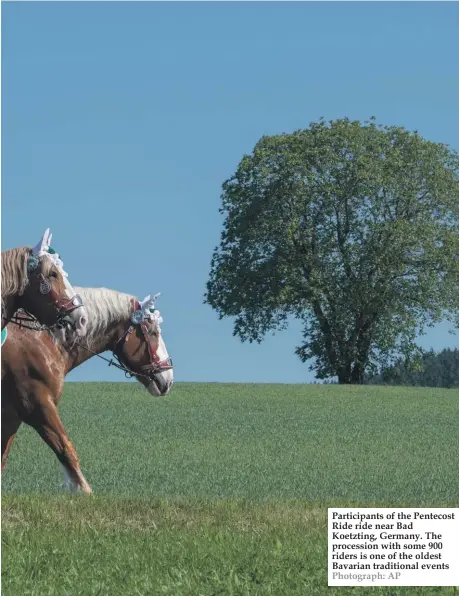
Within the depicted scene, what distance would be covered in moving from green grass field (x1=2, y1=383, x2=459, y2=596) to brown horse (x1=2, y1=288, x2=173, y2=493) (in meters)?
0.76

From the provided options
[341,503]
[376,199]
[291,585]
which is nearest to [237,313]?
[376,199]

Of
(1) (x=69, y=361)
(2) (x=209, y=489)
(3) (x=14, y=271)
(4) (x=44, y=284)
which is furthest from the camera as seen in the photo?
(2) (x=209, y=489)

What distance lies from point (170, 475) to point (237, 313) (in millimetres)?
33673

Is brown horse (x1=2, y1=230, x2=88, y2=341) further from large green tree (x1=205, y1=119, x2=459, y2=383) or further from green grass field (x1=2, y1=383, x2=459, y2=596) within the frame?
large green tree (x1=205, y1=119, x2=459, y2=383)

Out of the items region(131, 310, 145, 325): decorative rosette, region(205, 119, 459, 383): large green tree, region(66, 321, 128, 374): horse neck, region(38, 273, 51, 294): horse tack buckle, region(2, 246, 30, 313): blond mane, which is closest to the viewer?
region(2, 246, 30, 313): blond mane

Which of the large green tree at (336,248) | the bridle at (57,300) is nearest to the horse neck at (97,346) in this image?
the bridle at (57,300)

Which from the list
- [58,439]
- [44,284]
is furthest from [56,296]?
[58,439]

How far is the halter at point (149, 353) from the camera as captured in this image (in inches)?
526

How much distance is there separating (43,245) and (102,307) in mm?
2491

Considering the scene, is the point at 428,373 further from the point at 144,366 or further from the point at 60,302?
the point at 60,302

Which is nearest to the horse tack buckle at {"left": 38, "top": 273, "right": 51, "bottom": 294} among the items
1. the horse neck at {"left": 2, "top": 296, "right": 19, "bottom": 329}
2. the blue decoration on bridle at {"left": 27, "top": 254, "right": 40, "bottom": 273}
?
the blue decoration on bridle at {"left": 27, "top": 254, "right": 40, "bottom": 273}

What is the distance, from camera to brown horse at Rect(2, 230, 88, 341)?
35.2 feet

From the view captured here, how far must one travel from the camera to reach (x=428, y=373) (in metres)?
54.7

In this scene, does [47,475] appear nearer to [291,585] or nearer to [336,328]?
[291,585]
